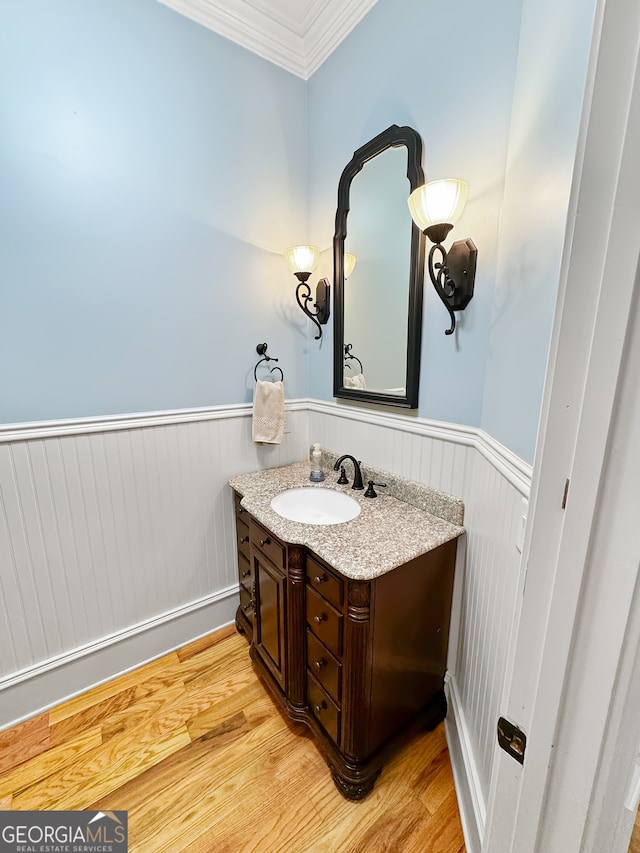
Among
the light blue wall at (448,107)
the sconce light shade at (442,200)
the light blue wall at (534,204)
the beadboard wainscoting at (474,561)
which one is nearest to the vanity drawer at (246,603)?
the beadboard wainscoting at (474,561)

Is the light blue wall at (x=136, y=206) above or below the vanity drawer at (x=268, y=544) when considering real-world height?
above

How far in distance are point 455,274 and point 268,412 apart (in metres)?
1.04

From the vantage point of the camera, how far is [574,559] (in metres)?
0.38

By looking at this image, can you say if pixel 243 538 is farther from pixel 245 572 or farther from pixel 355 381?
pixel 355 381

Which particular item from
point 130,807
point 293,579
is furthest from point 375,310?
point 130,807

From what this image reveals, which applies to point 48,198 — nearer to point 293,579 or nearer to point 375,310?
point 375,310

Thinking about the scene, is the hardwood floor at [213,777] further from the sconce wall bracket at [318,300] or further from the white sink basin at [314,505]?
the sconce wall bracket at [318,300]

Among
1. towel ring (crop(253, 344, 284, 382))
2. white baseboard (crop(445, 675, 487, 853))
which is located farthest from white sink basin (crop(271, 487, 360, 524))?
white baseboard (crop(445, 675, 487, 853))

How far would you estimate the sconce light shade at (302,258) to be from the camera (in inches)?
64.1

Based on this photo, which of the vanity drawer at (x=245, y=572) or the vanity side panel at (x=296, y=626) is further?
the vanity drawer at (x=245, y=572)

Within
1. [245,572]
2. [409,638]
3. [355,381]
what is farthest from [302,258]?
[409,638]

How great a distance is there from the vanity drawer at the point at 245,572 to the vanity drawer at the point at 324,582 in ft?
1.57

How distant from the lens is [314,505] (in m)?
1.58

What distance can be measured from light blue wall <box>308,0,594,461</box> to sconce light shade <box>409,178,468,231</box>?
95mm
